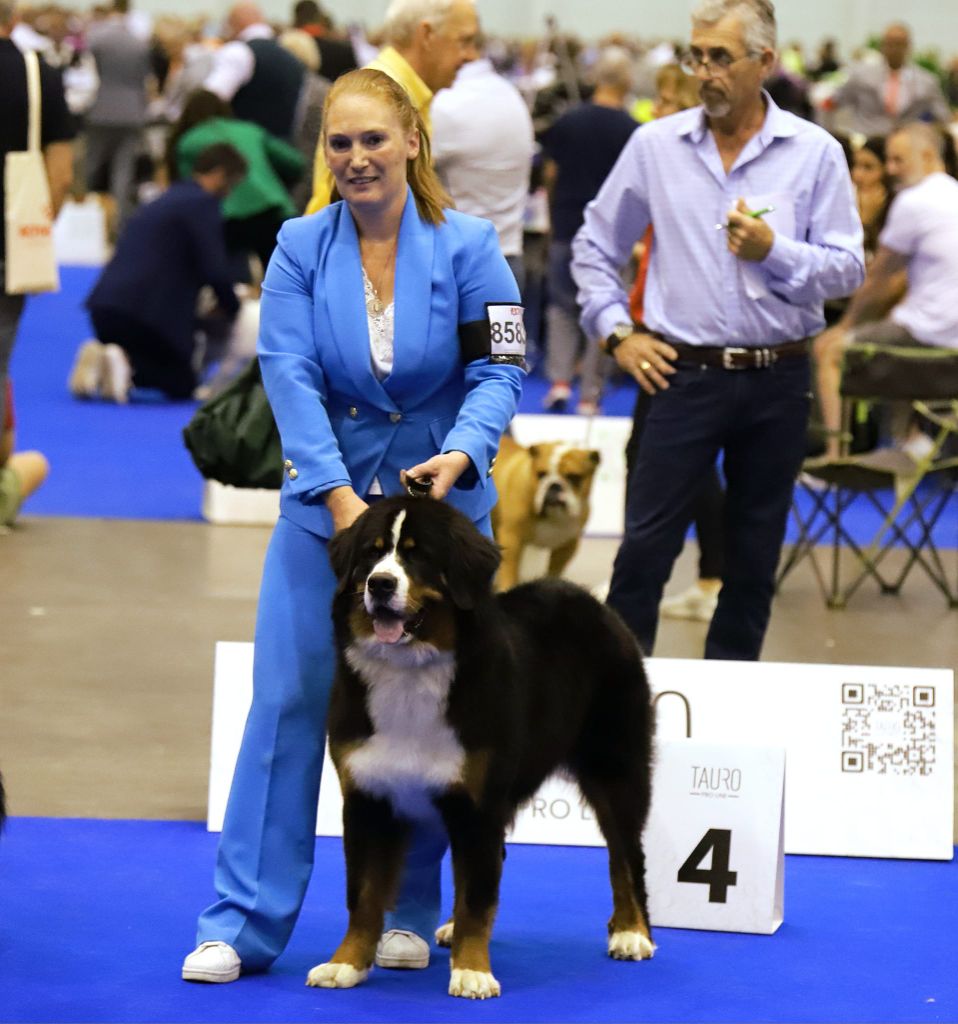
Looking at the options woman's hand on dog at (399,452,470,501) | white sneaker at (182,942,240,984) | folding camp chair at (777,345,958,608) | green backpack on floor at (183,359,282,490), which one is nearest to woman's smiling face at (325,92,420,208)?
woman's hand on dog at (399,452,470,501)

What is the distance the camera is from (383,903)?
141 inches

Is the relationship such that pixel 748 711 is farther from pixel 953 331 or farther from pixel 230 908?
pixel 953 331

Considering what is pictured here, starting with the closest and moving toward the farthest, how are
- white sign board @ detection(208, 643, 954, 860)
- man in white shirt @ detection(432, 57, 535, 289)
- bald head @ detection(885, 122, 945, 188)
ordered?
white sign board @ detection(208, 643, 954, 860)
man in white shirt @ detection(432, 57, 535, 289)
bald head @ detection(885, 122, 945, 188)

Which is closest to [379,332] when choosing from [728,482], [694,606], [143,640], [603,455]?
[728,482]

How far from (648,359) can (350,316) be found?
1563 mm

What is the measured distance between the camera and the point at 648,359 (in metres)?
4.98

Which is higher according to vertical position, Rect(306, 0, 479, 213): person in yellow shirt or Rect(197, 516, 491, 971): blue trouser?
Rect(306, 0, 479, 213): person in yellow shirt

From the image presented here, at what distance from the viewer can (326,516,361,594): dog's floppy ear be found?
332cm

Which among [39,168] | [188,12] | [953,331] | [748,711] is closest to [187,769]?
[748,711]

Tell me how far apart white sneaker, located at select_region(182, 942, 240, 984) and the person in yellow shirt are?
8.94ft

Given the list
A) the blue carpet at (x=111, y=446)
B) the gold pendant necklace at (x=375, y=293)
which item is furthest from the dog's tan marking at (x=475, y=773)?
the blue carpet at (x=111, y=446)

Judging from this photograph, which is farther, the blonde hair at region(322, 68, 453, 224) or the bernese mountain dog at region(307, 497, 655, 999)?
the blonde hair at region(322, 68, 453, 224)

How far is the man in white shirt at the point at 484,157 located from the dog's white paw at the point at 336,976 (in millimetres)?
4177

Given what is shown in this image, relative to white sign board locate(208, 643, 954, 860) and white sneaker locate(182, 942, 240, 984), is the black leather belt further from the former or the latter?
white sneaker locate(182, 942, 240, 984)
